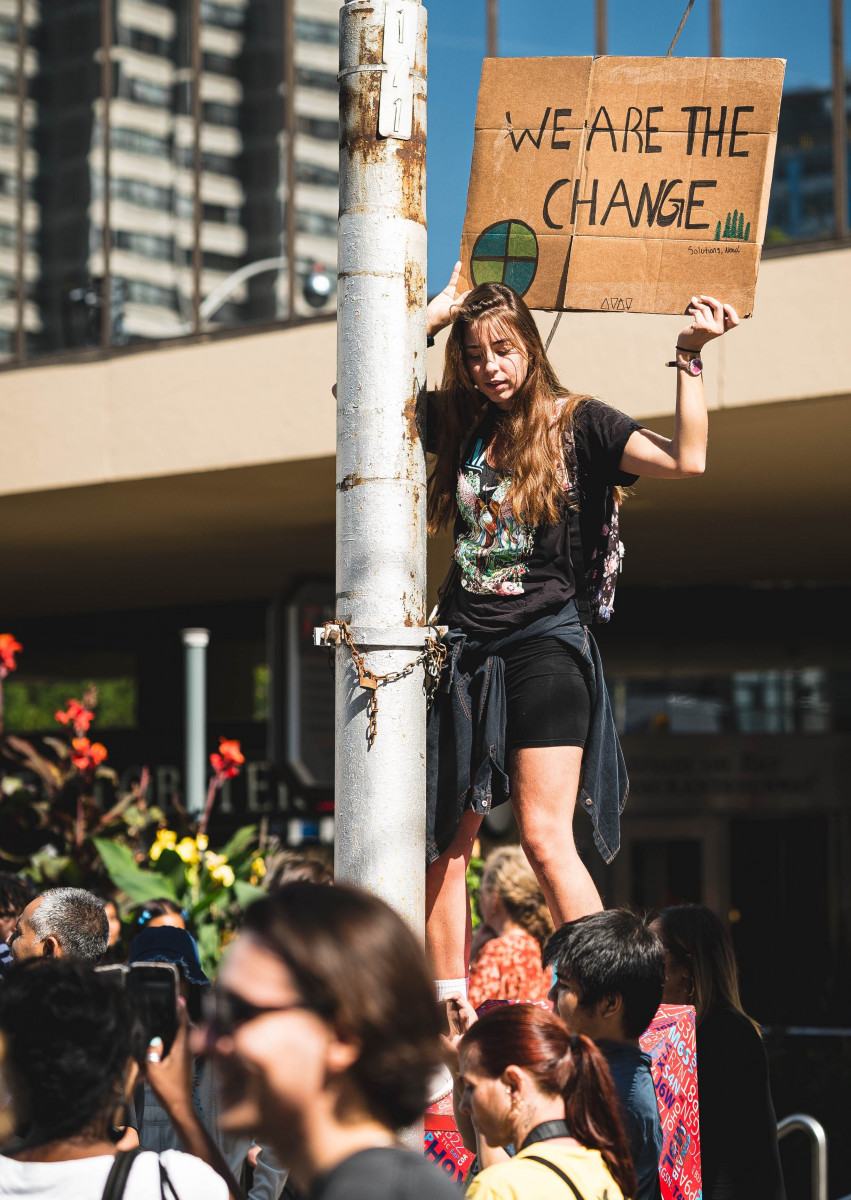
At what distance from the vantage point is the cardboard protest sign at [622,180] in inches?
128

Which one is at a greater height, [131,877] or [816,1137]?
[131,877]

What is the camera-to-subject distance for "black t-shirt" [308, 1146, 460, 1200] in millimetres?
1406

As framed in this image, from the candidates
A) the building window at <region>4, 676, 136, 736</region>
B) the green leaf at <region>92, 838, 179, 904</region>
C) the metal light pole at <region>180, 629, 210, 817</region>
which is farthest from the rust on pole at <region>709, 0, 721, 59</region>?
the building window at <region>4, 676, 136, 736</region>

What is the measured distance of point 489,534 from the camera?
10.6 feet

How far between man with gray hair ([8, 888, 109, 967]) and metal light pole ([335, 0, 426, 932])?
1.54 meters

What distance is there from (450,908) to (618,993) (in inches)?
18.6

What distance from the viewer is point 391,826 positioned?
2570 millimetres

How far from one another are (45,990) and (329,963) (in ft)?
2.73

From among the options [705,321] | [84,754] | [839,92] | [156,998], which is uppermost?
[839,92]

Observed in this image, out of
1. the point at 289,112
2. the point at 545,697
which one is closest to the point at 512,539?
the point at 545,697

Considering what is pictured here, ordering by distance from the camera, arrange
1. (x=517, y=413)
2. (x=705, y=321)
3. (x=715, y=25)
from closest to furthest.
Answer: (x=705, y=321) → (x=517, y=413) → (x=715, y=25)

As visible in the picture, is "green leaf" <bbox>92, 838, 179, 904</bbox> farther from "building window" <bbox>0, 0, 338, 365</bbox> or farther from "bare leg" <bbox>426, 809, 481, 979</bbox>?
"building window" <bbox>0, 0, 338, 365</bbox>

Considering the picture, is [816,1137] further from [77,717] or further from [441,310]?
[441,310]

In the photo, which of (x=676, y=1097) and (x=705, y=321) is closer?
(x=705, y=321)
